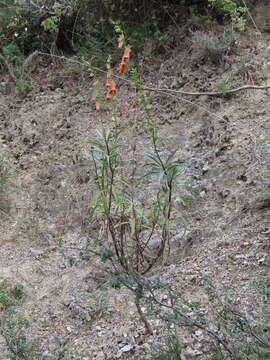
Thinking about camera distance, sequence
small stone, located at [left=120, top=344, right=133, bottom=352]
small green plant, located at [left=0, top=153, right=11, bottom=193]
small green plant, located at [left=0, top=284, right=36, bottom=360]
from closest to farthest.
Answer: small green plant, located at [left=0, top=284, right=36, bottom=360] < small stone, located at [left=120, top=344, right=133, bottom=352] < small green plant, located at [left=0, top=153, right=11, bottom=193]

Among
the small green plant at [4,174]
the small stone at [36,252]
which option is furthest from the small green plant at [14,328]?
the small green plant at [4,174]

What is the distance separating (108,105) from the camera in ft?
15.9

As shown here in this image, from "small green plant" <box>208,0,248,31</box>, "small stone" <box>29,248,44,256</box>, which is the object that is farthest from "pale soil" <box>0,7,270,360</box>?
"small green plant" <box>208,0,248,31</box>

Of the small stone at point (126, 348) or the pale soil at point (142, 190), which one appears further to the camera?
the pale soil at point (142, 190)

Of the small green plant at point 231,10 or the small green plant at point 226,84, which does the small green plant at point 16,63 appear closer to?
the small green plant at point 231,10

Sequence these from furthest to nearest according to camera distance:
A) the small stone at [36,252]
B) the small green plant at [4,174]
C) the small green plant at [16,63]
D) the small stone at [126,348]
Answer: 1. the small green plant at [16,63]
2. the small green plant at [4,174]
3. the small stone at [36,252]
4. the small stone at [126,348]

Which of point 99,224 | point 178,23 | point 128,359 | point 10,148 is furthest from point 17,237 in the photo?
point 178,23

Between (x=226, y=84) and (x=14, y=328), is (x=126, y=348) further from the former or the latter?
(x=226, y=84)

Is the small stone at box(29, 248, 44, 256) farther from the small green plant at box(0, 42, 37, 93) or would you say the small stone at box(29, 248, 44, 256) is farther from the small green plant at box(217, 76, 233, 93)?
the small green plant at box(0, 42, 37, 93)

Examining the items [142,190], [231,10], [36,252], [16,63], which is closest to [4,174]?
[36,252]

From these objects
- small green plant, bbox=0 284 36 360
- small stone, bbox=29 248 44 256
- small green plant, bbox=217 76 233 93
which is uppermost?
small green plant, bbox=217 76 233 93

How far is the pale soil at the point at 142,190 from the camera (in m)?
3.00

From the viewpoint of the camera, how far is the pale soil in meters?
3.00

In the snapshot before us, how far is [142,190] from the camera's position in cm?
389
